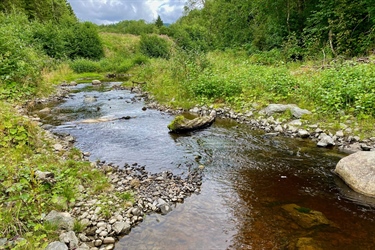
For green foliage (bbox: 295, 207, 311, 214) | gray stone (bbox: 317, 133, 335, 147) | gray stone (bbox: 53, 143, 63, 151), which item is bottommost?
green foliage (bbox: 295, 207, 311, 214)

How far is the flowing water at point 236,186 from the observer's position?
174 inches

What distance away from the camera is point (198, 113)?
12.8m

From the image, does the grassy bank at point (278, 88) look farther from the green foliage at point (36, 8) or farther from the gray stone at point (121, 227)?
the green foliage at point (36, 8)

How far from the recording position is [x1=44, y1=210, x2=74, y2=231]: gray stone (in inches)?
167

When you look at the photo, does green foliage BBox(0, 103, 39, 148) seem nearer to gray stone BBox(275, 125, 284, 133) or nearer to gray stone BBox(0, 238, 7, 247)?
gray stone BBox(0, 238, 7, 247)

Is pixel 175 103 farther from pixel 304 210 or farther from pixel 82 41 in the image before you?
pixel 82 41

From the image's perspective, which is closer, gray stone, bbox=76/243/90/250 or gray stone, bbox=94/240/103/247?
gray stone, bbox=76/243/90/250

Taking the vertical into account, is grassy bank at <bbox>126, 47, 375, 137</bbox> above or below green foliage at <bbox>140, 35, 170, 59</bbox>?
below

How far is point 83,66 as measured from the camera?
30.1m

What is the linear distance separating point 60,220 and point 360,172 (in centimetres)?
623

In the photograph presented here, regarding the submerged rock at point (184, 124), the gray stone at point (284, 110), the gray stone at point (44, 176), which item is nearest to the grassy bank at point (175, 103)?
the gray stone at point (44, 176)

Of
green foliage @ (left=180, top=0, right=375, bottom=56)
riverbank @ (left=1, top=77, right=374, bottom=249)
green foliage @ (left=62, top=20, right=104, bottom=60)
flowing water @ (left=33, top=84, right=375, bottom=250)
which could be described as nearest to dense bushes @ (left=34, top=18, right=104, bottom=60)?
green foliage @ (left=62, top=20, right=104, bottom=60)

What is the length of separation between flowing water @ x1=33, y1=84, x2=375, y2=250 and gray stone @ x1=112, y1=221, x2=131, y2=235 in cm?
12

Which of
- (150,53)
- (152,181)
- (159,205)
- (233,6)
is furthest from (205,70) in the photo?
(150,53)
